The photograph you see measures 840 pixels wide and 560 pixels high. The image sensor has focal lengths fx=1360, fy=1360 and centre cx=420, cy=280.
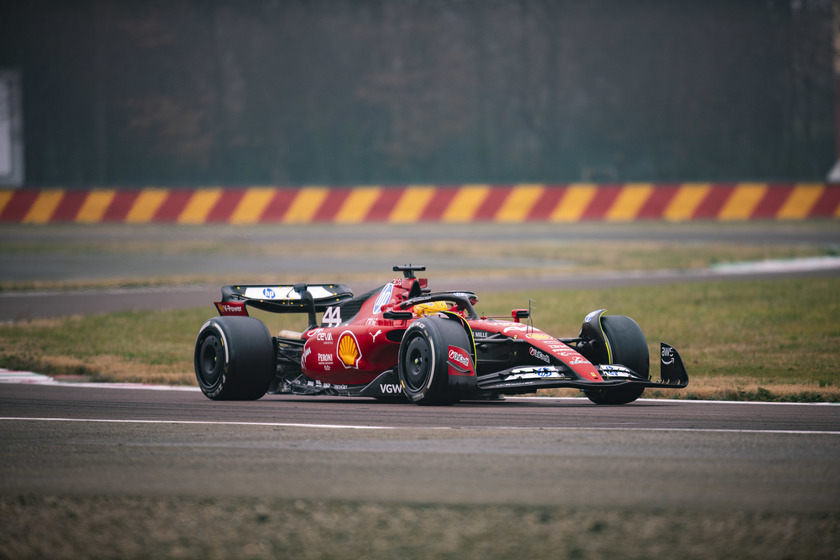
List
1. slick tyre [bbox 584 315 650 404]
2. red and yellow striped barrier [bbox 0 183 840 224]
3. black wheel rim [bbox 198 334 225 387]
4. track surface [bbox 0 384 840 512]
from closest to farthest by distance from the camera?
1. track surface [bbox 0 384 840 512]
2. slick tyre [bbox 584 315 650 404]
3. black wheel rim [bbox 198 334 225 387]
4. red and yellow striped barrier [bbox 0 183 840 224]

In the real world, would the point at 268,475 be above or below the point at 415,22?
below

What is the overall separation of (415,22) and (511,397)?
102 feet

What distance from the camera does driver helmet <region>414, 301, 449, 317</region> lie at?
516 inches

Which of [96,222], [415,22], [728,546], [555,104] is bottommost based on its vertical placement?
[728,546]

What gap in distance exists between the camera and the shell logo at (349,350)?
1331cm

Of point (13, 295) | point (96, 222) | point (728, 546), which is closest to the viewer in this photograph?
point (728, 546)

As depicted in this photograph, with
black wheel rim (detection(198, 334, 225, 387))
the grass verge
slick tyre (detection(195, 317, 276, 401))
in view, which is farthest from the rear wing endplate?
the grass verge

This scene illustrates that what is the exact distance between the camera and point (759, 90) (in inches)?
1663

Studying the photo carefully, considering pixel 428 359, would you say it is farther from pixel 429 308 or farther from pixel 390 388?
pixel 429 308

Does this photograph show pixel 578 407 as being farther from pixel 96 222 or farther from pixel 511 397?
pixel 96 222

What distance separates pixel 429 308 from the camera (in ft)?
43.1

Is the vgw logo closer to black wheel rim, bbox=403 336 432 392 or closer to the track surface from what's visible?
the track surface

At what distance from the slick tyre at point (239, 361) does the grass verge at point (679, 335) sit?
180cm

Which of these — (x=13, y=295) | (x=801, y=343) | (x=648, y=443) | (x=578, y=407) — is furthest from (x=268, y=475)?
(x=13, y=295)
